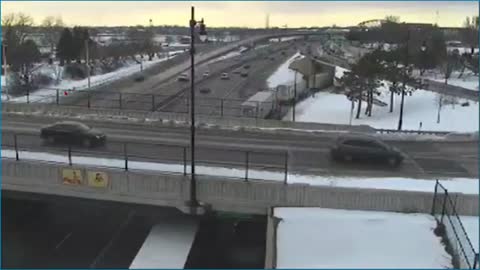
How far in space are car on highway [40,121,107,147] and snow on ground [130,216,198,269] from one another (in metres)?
4.76

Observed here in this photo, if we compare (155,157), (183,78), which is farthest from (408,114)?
(183,78)

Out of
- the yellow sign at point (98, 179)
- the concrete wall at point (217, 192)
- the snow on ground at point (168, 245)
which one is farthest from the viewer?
the yellow sign at point (98, 179)

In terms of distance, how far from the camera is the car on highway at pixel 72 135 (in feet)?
74.0

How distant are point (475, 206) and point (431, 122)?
1147 inches

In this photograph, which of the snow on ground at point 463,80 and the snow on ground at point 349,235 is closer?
the snow on ground at point 349,235

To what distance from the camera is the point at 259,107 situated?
48.5m

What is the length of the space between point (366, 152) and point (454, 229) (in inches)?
271

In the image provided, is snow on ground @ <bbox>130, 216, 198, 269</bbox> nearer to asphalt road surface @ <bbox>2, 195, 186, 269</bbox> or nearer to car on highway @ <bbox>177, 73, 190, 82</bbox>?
asphalt road surface @ <bbox>2, 195, 186, 269</bbox>

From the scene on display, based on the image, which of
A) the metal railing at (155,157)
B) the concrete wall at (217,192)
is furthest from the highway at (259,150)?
the concrete wall at (217,192)

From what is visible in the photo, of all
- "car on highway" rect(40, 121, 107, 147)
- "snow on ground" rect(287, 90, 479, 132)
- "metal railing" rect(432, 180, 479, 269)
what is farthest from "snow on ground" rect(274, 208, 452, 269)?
"snow on ground" rect(287, 90, 479, 132)

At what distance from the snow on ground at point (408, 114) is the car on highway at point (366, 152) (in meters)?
19.6

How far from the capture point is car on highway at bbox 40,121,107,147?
22562 mm

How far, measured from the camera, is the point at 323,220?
16.0 m

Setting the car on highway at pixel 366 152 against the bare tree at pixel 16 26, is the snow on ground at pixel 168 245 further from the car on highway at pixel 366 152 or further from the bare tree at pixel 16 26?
the bare tree at pixel 16 26
